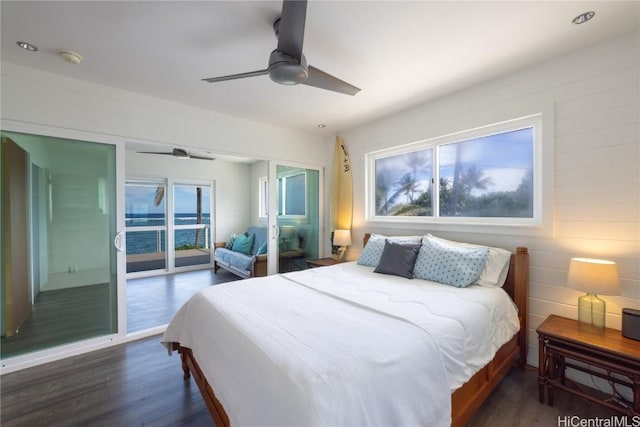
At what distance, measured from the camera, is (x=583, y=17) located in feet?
5.86

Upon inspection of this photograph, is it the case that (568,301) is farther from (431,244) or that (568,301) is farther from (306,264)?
(306,264)

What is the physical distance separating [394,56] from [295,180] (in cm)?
260

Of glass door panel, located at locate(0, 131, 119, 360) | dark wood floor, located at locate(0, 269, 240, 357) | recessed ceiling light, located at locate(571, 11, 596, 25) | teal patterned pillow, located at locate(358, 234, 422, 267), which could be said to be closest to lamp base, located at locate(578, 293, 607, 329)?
teal patterned pillow, located at locate(358, 234, 422, 267)

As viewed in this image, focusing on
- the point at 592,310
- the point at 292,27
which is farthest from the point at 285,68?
the point at 592,310

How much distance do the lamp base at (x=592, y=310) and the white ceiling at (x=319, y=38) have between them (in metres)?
1.95

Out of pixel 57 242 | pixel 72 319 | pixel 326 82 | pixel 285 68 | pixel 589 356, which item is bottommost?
pixel 72 319

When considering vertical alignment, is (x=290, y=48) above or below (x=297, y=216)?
above

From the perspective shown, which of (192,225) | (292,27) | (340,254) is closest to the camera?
(292,27)

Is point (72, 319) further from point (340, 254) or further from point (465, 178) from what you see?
point (465, 178)

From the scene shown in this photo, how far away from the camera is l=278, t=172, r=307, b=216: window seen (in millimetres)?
4352

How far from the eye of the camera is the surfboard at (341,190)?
162 inches

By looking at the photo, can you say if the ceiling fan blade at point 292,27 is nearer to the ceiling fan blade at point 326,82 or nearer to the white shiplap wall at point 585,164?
the ceiling fan blade at point 326,82

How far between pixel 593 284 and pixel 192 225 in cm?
662

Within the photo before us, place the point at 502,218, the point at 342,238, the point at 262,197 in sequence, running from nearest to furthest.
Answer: the point at 502,218 < the point at 342,238 < the point at 262,197
